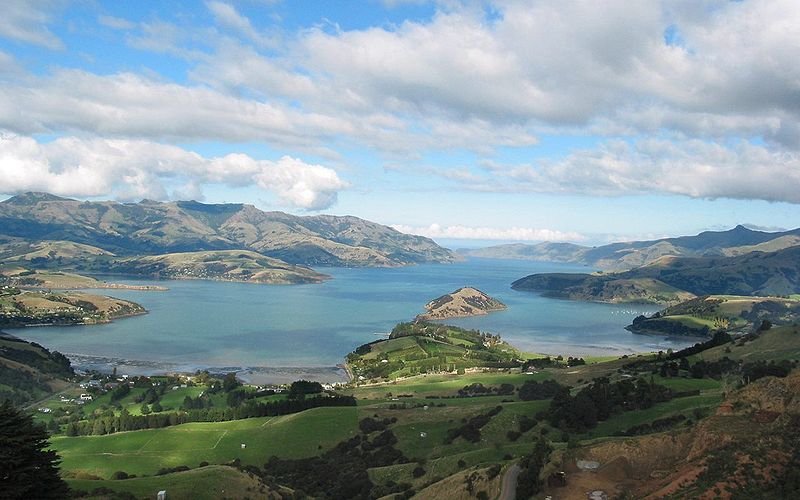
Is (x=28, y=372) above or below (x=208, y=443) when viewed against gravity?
A: below

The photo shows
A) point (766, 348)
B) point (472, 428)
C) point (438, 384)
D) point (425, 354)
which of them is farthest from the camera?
point (425, 354)

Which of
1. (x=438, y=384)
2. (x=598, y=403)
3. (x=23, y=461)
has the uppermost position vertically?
(x=23, y=461)

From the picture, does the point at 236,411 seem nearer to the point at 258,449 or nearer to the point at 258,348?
the point at 258,449

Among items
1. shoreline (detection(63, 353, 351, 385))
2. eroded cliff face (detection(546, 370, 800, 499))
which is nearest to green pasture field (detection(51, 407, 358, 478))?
eroded cliff face (detection(546, 370, 800, 499))

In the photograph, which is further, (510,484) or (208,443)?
(208,443)

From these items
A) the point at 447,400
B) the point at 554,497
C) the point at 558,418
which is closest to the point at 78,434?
the point at 447,400

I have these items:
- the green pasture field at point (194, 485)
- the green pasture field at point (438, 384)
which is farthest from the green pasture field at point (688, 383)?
the green pasture field at point (194, 485)

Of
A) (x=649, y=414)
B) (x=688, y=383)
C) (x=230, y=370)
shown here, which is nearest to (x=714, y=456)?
(x=649, y=414)

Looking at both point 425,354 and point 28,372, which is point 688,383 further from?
point 28,372
